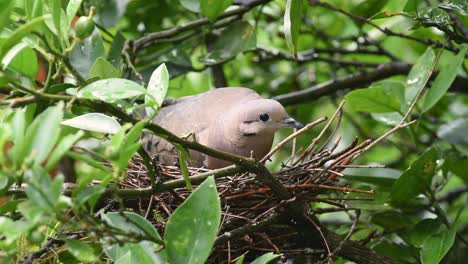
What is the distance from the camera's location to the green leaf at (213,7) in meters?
2.31

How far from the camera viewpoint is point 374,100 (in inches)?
88.4

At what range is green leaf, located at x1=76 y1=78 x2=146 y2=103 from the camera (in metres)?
1.31

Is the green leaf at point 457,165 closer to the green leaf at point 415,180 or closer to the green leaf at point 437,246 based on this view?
the green leaf at point 415,180

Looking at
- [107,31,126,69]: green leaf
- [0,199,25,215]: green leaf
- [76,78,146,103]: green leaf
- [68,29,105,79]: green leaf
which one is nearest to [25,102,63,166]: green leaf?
[76,78,146,103]: green leaf

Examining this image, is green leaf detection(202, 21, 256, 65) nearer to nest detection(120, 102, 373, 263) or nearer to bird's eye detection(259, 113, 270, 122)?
bird's eye detection(259, 113, 270, 122)

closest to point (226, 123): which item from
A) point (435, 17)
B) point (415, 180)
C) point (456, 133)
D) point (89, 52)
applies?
point (89, 52)

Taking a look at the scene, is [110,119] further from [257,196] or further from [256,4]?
[256,4]

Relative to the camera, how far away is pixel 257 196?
197cm

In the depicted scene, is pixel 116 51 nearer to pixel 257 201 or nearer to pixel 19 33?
pixel 257 201

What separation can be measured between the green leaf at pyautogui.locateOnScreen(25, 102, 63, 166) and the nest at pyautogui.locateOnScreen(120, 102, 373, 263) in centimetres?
69

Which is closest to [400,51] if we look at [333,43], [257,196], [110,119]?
[333,43]

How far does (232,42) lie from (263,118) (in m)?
0.43

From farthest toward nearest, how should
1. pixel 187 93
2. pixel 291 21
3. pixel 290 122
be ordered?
pixel 187 93 → pixel 290 122 → pixel 291 21

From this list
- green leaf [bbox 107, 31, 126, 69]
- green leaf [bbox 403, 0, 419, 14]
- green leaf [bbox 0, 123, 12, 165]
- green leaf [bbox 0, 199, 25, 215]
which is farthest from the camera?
green leaf [bbox 107, 31, 126, 69]
